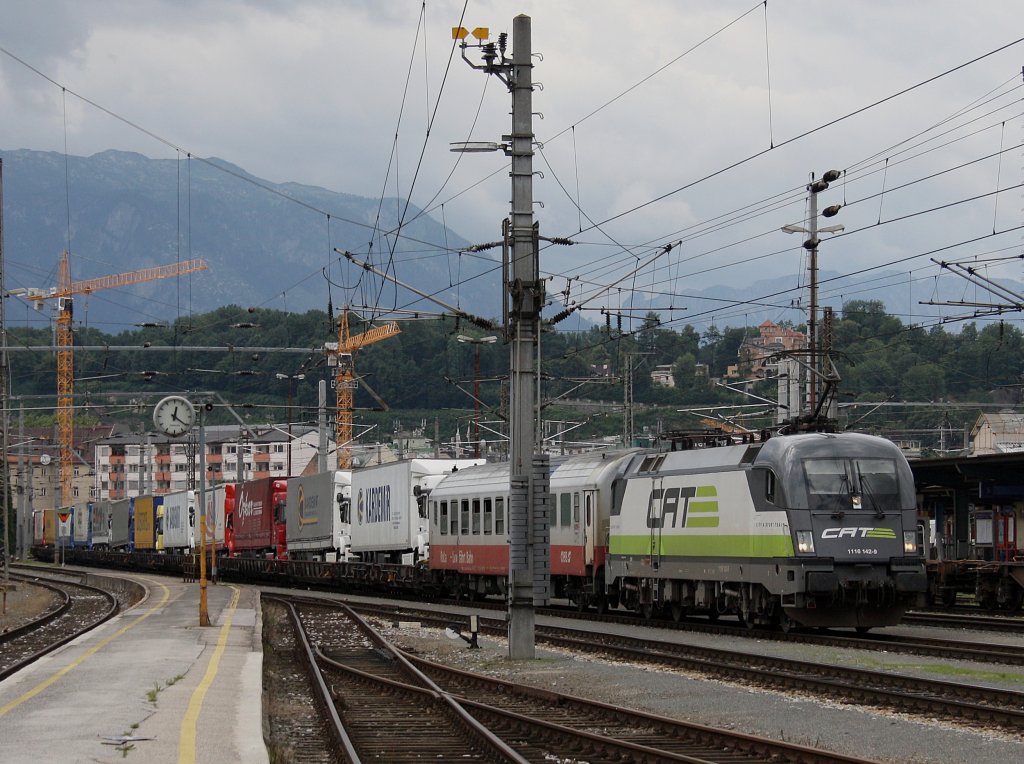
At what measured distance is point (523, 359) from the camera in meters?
22.3

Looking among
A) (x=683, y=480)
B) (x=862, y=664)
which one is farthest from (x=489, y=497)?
(x=862, y=664)

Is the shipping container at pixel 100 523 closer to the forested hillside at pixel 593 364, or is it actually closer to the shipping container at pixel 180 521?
the forested hillside at pixel 593 364

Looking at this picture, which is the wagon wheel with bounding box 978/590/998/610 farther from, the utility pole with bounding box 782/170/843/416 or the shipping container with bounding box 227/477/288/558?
the shipping container with bounding box 227/477/288/558

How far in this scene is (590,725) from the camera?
48.3 feet

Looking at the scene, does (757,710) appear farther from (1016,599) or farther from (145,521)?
(145,521)

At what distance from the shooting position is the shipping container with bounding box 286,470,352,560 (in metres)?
50.5

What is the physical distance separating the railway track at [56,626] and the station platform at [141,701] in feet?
4.40

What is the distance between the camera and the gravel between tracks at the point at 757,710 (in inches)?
498

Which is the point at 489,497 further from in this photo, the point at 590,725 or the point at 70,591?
the point at 70,591

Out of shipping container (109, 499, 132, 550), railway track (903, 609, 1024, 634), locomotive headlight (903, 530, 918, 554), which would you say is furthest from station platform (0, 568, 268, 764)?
shipping container (109, 499, 132, 550)

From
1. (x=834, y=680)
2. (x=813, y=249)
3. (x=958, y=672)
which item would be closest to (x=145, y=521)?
(x=813, y=249)

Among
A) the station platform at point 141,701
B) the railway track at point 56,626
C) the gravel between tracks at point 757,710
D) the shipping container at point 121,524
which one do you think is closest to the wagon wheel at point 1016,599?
the gravel between tracks at point 757,710

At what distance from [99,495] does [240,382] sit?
57216mm

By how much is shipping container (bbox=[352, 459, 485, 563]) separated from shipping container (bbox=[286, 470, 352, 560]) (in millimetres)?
1510
